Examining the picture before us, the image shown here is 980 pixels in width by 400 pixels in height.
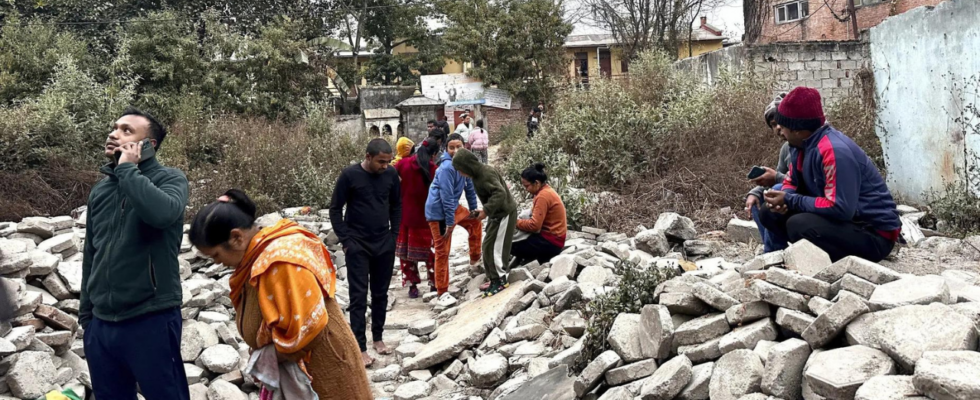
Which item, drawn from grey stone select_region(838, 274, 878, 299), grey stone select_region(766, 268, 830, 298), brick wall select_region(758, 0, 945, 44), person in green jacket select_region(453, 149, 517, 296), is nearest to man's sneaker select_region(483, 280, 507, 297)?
person in green jacket select_region(453, 149, 517, 296)

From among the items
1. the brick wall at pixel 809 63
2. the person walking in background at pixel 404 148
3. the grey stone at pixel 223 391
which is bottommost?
the grey stone at pixel 223 391

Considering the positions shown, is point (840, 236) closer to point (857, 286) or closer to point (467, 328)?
point (857, 286)

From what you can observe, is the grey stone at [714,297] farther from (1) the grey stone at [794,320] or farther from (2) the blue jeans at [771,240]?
(2) the blue jeans at [771,240]

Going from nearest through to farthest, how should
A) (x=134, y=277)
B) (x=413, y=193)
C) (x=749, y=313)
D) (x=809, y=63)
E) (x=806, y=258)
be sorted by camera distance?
(x=134, y=277) → (x=749, y=313) → (x=806, y=258) → (x=413, y=193) → (x=809, y=63)

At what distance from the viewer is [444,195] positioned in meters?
7.20

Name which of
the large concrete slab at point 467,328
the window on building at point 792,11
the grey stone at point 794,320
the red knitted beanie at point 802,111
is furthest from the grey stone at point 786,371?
the window on building at point 792,11

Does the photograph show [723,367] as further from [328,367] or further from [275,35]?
[275,35]

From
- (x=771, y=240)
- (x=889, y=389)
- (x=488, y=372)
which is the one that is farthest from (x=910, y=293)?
A: (x=488, y=372)

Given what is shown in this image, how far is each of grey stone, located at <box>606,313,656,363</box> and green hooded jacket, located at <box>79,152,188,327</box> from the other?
2.32 meters

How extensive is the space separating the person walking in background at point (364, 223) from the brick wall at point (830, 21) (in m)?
14.8

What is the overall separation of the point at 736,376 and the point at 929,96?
702 centimetres

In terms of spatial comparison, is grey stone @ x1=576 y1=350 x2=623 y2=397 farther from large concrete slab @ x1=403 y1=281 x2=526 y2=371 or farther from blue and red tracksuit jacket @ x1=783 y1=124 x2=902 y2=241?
large concrete slab @ x1=403 y1=281 x2=526 y2=371

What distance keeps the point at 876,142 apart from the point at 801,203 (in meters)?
6.85

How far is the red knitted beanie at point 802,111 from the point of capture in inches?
179
